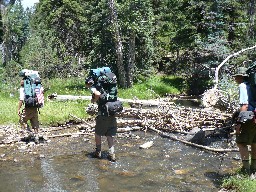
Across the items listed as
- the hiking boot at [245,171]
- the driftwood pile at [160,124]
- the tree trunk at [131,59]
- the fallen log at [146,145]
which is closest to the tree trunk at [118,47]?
the tree trunk at [131,59]

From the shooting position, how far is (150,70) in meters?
31.8

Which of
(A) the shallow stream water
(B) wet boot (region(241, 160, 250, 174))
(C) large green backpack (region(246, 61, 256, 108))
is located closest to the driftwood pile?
(A) the shallow stream water

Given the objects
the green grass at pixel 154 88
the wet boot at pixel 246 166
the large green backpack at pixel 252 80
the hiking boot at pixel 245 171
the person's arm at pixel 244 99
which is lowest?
the hiking boot at pixel 245 171

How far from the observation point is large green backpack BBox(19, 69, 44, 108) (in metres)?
11.7

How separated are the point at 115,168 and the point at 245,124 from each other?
3.71 meters

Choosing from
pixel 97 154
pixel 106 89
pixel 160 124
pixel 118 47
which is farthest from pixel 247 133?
pixel 118 47

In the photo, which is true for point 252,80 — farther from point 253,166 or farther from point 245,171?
point 245,171

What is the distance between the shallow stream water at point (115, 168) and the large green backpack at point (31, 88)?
155 cm

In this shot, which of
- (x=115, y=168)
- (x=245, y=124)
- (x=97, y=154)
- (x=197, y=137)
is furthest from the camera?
(x=197, y=137)

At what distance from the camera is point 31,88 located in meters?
11.8

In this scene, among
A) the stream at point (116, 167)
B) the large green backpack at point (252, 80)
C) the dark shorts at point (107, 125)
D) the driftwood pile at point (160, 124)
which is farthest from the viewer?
the driftwood pile at point (160, 124)

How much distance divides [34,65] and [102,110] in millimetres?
25244

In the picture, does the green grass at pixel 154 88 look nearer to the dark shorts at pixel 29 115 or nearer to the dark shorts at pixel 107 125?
the dark shorts at pixel 29 115

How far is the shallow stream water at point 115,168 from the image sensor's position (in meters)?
8.26
